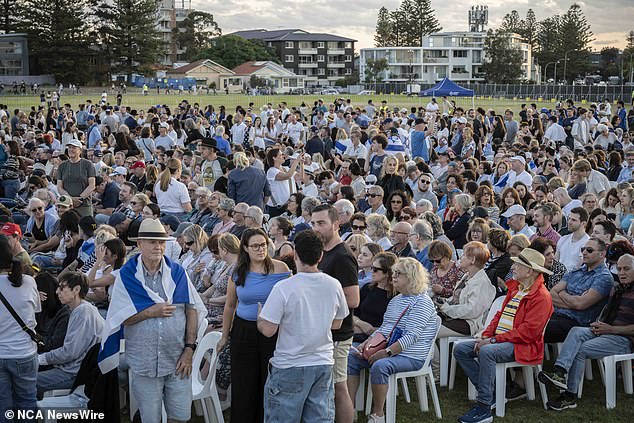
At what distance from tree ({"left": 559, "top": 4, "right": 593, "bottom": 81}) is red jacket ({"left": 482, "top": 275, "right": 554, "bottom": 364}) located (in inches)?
4003

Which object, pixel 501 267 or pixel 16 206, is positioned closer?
pixel 501 267

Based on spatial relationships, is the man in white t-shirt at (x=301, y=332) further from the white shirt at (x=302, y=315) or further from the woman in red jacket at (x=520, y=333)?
the woman in red jacket at (x=520, y=333)

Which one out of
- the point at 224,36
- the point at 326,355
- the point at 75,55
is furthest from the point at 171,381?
the point at 224,36

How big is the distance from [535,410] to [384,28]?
364 feet

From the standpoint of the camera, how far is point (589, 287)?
20.1ft

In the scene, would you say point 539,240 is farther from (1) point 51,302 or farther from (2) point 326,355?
(1) point 51,302

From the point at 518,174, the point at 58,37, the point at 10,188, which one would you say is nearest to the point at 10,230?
the point at 10,188

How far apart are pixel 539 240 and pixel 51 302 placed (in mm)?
4036

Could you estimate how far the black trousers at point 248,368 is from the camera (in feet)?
15.7

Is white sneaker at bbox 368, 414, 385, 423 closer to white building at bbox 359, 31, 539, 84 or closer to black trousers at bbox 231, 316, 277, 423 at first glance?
black trousers at bbox 231, 316, 277, 423

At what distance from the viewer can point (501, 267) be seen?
6.64 m

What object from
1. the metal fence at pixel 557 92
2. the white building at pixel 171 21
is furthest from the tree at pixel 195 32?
the metal fence at pixel 557 92

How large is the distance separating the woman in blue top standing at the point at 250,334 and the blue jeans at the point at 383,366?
947mm

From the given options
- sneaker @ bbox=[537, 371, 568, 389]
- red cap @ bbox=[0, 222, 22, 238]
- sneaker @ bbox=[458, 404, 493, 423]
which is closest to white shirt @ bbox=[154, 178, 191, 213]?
red cap @ bbox=[0, 222, 22, 238]
